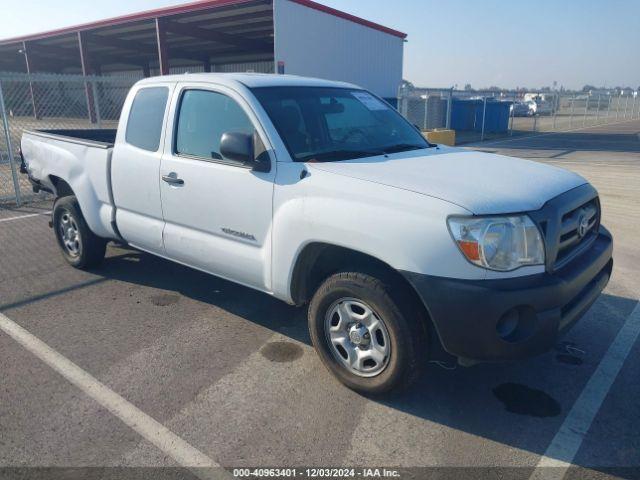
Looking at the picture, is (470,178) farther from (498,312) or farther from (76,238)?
(76,238)

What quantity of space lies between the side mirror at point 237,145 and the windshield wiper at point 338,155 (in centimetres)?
34

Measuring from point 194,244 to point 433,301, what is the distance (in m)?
2.03

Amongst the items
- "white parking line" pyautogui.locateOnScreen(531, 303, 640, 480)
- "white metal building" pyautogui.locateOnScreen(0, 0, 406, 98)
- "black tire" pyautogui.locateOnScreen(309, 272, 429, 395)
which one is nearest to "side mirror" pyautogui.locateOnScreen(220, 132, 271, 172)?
"black tire" pyautogui.locateOnScreen(309, 272, 429, 395)

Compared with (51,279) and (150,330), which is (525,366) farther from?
(51,279)

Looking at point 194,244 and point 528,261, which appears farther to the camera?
point 194,244

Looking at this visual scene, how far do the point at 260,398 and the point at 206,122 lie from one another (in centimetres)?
207

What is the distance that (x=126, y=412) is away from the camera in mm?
2986

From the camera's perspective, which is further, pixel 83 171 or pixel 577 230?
pixel 83 171

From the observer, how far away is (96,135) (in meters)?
6.70

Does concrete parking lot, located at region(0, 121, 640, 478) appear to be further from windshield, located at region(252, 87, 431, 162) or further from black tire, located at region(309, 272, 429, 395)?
windshield, located at region(252, 87, 431, 162)

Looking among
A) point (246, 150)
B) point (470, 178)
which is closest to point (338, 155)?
point (246, 150)

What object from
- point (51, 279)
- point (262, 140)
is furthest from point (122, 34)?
point (262, 140)

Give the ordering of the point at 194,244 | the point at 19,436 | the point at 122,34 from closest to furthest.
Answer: the point at 19,436, the point at 194,244, the point at 122,34

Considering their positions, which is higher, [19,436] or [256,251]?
[256,251]
